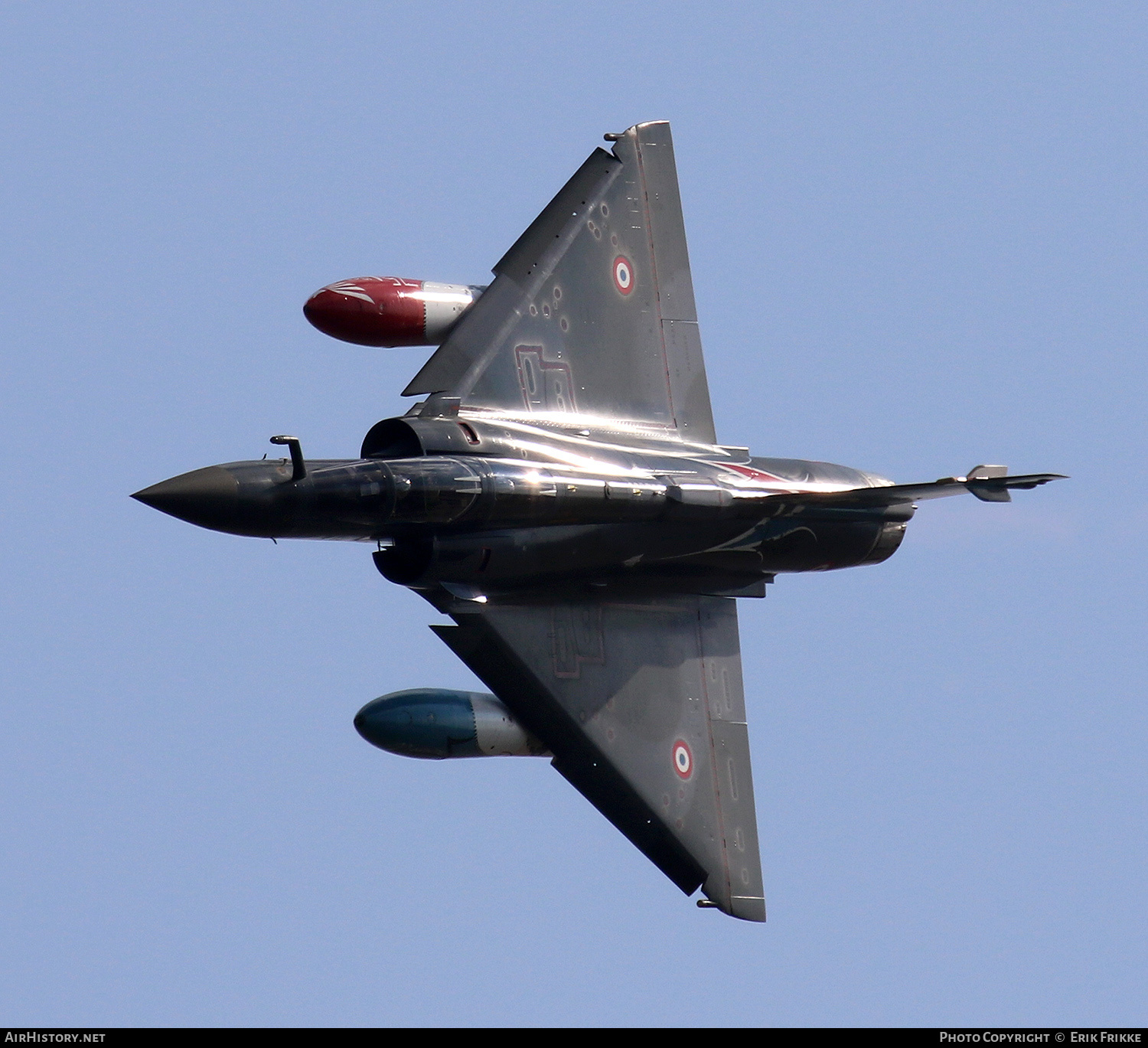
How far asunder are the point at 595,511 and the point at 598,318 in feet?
11.5

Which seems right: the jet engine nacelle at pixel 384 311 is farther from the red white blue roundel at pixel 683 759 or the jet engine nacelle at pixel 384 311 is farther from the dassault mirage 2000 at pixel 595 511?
the red white blue roundel at pixel 683 759

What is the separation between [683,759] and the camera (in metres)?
27.2

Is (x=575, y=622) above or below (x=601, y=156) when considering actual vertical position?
below

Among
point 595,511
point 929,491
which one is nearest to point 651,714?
point 595,511

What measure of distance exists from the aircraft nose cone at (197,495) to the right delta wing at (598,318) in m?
3.44

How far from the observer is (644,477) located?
25.2 meters

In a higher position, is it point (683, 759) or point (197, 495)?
point (197, 495)

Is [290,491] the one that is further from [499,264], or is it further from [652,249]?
[652,249]

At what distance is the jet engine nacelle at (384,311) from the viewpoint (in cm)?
2481

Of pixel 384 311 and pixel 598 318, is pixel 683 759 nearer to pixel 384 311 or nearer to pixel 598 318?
pixel 598 318

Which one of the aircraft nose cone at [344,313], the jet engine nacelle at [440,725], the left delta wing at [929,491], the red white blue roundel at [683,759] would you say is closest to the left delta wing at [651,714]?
the red white blue roundel at [683,759]
